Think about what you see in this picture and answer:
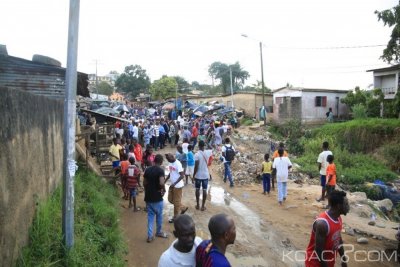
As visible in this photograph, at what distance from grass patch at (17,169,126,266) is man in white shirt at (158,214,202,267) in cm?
176

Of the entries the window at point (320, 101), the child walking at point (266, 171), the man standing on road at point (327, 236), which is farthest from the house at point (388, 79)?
the man standing on road at point (327, 236)

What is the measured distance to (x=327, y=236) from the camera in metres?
3.94

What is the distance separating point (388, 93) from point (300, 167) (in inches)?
738

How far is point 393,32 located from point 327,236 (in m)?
18.0

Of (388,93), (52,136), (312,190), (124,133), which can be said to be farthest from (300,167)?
(388,93)

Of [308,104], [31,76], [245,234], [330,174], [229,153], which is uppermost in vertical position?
[308,104]

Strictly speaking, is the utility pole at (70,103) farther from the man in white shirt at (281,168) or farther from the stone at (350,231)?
the man in white shirt at (281,168)

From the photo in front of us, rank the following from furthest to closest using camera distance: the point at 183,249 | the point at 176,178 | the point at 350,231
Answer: the point at 350,231 → the point at 176,178 → the point at 183,249

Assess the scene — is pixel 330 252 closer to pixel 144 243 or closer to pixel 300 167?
pixel 144 243

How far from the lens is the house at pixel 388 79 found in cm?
2963

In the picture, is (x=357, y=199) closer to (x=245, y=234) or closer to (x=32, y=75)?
(x=245, y=234)

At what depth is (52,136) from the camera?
689cm

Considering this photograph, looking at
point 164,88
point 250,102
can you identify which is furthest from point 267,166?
point 164,88

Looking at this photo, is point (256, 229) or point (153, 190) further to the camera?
point (256, 229)
